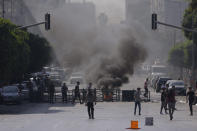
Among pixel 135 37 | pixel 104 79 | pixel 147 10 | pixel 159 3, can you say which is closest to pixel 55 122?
pixel 104 79

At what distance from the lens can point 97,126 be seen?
2469 cm

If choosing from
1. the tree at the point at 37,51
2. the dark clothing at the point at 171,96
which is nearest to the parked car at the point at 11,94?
the dark clothing at the point at 171,96

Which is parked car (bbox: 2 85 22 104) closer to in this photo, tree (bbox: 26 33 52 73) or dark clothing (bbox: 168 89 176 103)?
dark clothing (bbox: 168 89 176 103)

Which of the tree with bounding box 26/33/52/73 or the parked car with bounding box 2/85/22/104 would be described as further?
the tree with bounding box 26/33/52/73

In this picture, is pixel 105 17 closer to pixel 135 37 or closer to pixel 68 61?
pixel 68 61

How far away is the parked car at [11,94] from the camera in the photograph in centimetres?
4444

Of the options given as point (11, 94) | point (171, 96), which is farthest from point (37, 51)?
point (171, 96)

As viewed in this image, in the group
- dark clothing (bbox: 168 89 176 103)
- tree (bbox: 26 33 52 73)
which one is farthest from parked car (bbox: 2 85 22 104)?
tree (bbox: 26 33 52 73)

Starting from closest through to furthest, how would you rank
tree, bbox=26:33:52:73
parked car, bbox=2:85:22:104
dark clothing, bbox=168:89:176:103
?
dark clothing, bbox=168:89:176:103 → parked car, bbox=2:85:22:104 → tree, bbox=26:33:52:73

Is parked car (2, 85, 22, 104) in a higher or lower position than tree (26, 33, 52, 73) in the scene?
lower

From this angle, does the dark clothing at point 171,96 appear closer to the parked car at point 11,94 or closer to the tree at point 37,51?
the parked car at point 11,94

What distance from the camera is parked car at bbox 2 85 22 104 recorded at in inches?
1750

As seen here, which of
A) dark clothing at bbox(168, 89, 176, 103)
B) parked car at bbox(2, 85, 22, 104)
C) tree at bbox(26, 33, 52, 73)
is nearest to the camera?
dark clothing at bbox(168, 89, 176, 103)

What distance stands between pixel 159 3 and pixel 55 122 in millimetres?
167767
